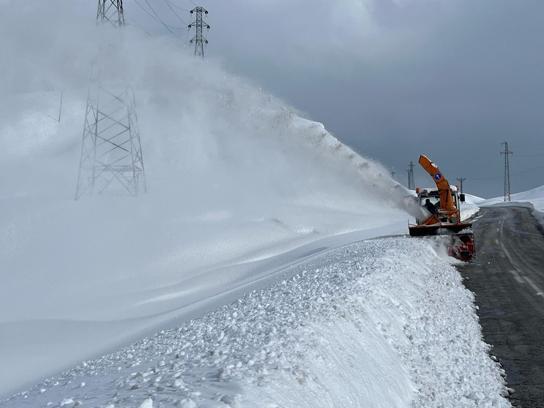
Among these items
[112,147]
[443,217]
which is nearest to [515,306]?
[443,217]

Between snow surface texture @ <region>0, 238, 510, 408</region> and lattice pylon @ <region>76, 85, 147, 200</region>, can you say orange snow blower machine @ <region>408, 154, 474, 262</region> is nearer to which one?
snow surface texture @ <region>0, 238, 510, 408</region>

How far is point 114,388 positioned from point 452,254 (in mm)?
17515

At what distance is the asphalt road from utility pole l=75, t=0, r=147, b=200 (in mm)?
19543

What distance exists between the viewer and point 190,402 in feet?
15.8

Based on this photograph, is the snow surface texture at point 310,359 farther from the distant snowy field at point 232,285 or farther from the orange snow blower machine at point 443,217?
the orange snow blower machine at point 443,217

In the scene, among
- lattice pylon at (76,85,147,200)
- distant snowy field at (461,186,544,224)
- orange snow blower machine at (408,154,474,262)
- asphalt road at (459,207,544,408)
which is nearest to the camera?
asphalt road at (459,207,544,408)

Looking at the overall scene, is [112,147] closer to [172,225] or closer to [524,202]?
[172,225]

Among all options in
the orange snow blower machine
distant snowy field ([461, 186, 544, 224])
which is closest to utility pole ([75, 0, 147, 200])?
the orange snow blower machine

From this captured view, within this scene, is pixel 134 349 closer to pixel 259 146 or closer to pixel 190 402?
pixel 190 402

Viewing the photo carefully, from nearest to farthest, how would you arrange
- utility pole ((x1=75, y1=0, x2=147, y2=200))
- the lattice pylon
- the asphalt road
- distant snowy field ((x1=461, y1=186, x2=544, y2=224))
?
1. the asphalt road
2. utility pole ((x1=75, y1=0, x2=147, y2=200))
3. the lattice pylon
4. distant snowy field ((x1=461, y1=186, x2=544, y2=224))

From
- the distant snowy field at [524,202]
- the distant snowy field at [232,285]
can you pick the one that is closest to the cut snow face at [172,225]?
the distant snowy field at [232,285]

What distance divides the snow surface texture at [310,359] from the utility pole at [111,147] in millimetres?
20858

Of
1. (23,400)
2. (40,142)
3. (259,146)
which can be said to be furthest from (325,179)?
(40,142)

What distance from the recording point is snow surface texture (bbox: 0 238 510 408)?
547 centimetres
